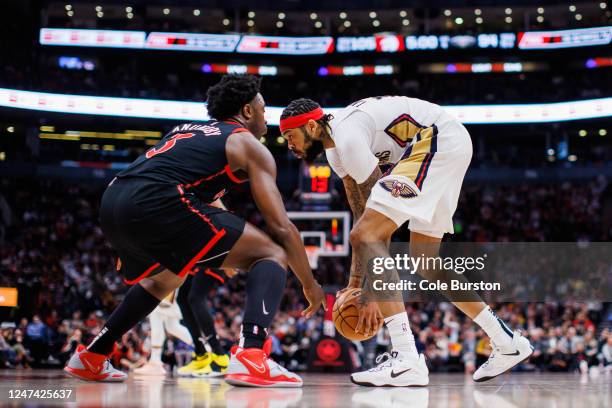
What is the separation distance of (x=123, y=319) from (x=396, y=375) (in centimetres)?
151

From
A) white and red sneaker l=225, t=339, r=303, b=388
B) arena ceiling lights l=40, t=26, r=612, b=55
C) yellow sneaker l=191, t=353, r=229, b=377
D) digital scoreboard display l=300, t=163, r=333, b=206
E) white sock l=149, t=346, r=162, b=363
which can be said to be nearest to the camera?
white and red sneaker l=225, t=339, r=303, b=388

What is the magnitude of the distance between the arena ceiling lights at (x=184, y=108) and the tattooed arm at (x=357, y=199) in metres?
21.8

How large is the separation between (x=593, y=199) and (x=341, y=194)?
903 cm

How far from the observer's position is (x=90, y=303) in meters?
17.4

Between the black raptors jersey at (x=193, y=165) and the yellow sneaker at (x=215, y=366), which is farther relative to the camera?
the yellow sneaker at (x=215, y=366)

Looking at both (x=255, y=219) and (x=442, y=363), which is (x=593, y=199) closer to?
(x=255, y=219)

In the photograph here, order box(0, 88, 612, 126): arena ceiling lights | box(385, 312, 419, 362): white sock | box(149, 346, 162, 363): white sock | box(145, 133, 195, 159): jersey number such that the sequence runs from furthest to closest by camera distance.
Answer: box(0, 88, 612, 126): arena ceiling lights, box(149, 346, 162, 363): white sock, box(385, 312, 419, 362): white sock, box(145, 133, 195, 159): jersey number

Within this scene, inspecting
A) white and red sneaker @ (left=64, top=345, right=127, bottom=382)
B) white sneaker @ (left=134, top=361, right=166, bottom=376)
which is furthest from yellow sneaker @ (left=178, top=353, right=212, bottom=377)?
white and red sneaker @ (left=64, top=345, right=127, bottom=382)

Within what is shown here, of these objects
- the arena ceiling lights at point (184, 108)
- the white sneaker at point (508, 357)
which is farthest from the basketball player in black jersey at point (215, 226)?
the arena ceiling lights at point (184, 108)

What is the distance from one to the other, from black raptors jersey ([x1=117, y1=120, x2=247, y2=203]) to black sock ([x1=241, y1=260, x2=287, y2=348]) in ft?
1.57

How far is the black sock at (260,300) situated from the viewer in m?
3.44

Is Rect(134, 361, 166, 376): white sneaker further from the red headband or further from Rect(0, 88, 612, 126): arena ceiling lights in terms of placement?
Rect(0, 88, 612, 126): arena ceiling lights

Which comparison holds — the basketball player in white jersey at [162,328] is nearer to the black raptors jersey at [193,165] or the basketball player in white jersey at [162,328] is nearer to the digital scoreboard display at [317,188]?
the black raptors jersey at [193,165]

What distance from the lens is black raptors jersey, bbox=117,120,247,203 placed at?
3.55m
